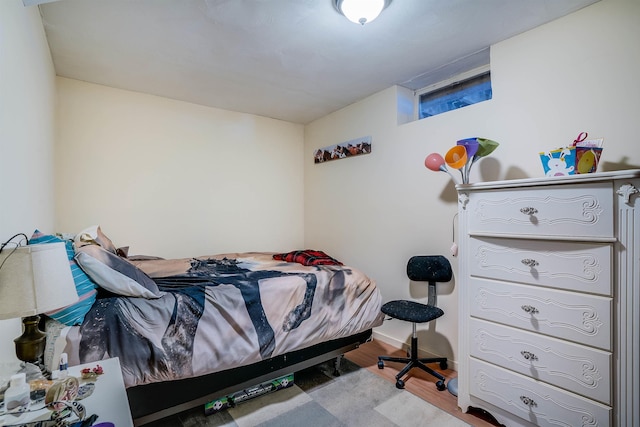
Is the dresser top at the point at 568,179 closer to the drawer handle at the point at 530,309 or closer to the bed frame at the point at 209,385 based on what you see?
the drawer handle at the point at 530,309

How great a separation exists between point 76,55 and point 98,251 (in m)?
1.81

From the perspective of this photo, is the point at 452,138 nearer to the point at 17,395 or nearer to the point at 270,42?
the point at 270,42

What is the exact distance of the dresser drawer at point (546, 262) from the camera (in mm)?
1503

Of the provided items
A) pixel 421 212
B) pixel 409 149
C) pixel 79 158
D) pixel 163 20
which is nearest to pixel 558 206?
pixel 421 212

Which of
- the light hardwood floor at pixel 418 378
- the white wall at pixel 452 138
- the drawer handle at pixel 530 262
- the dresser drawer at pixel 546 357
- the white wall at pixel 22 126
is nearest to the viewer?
A: the white wall at pixel 22 126

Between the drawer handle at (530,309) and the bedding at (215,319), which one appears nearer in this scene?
the bedding at (215,319)

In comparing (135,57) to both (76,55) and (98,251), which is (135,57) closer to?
(76,55)

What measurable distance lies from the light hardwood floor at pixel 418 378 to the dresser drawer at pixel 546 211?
3.83ft

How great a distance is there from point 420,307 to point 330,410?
40.1 inches

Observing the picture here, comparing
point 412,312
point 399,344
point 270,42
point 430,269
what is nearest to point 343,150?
point 270,42

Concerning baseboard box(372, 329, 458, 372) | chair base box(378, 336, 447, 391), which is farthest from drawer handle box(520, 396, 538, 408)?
baseboard box(372, 329, 458, 372)

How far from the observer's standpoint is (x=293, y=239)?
4230 mm

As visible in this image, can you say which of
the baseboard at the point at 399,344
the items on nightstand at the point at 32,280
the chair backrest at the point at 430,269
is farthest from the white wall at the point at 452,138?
the items on nightstand at the point at 32,280

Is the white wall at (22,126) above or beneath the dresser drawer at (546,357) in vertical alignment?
above
